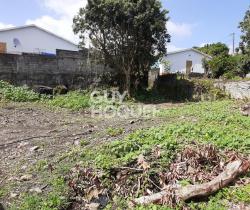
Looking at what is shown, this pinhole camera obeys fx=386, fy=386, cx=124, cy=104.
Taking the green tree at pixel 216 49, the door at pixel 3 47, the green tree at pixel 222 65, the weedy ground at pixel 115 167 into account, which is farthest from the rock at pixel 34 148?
the green tree at pixel 216 49

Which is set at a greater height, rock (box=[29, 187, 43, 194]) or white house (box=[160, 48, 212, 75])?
white house (box=[160, 48, 212, 75])

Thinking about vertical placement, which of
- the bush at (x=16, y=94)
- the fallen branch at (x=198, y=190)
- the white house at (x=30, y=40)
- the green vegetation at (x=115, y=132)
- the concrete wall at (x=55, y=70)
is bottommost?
the fallen branch at (x=198, y=190)

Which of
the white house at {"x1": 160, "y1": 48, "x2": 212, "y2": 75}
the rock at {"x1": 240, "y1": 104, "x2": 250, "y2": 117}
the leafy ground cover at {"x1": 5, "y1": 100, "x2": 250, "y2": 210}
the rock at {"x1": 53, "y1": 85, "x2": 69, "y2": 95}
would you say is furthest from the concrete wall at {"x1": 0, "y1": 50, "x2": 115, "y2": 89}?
A: the white house at {"x1": 160, "y1": 48, "x2": 212, "y2": 75}

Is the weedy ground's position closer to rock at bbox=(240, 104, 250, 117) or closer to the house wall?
rock at bbox=(240, 104, 250, 117)

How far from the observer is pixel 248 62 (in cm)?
2155

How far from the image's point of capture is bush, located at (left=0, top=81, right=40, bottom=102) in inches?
480

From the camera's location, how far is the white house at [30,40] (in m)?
25.0

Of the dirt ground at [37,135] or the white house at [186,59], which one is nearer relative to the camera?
the dirt ground at [37,135]

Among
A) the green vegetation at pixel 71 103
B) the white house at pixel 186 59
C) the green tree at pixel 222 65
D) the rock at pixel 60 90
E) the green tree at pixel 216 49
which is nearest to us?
the green vegetation at pixel 71 103

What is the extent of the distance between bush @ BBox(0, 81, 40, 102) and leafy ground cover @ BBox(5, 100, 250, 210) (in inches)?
300

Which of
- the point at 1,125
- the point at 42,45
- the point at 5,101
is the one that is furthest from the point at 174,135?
the point at 42,45

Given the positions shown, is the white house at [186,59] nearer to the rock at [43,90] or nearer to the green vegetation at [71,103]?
the rock at [43,90]

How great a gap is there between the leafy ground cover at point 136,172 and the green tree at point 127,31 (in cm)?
969

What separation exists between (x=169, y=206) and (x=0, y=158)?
2.95 m
